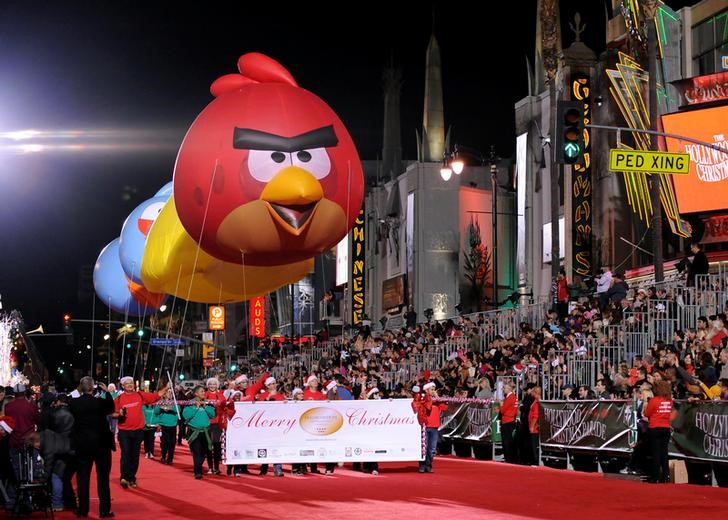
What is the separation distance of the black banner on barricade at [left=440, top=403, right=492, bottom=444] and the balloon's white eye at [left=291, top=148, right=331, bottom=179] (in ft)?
33.3

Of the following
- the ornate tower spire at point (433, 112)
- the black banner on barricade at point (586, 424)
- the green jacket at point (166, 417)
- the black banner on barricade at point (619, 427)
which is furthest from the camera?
the ornate tower spire at point (433, 112)

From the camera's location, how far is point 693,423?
60.0 feet

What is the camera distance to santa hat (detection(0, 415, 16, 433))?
14.0 meters

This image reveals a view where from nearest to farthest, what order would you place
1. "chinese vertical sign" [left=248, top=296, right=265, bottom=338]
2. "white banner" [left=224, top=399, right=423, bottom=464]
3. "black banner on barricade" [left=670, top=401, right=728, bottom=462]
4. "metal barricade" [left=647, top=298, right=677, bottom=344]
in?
"black banner on barricade" [left=670, top=401, right=728, bottom=462] < "white banner" [left=224, top=399, right=423, bottom=464] < "metal barricade" [left=647, top=298, right=677, bottom=344] < "chinese vertical sign" [left=248, top=296, right=265, bottom=338]

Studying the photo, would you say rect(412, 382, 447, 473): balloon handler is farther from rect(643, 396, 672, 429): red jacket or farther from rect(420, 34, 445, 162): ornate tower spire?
rect(420, 34, 445, 162): ornate tower spire

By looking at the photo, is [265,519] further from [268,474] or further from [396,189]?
[396,189]

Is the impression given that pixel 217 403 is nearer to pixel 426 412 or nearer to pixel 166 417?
pixel 426 412

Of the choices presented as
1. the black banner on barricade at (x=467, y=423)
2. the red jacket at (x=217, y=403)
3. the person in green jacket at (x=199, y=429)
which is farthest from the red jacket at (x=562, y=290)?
the person in green jacket at (x=199, y=429)

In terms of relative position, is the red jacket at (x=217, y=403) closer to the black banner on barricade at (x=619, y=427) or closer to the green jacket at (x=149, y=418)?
the green jacket at (x=149, y=418)

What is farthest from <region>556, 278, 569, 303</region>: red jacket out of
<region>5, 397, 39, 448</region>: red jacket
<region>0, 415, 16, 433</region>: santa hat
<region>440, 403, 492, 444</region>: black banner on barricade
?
<region>0, 415, 16, 433</region>: santa hat

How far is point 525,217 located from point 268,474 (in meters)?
26.0

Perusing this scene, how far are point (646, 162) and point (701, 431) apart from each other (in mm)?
5808

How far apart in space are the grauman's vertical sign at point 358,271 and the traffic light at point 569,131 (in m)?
42.3

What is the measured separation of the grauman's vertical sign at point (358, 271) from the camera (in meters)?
62.6
